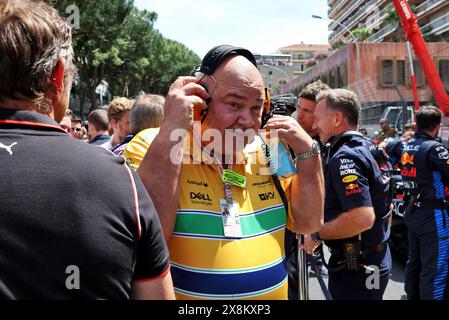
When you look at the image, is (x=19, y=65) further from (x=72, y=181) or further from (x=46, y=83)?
(x=72, y=181)

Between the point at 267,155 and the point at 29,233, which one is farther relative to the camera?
the point at 267,155

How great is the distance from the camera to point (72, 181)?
1.11 metres

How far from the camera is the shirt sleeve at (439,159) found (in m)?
4.48

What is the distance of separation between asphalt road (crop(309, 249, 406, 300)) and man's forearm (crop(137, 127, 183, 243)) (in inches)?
147

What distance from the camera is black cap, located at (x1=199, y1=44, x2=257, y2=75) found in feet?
6.02

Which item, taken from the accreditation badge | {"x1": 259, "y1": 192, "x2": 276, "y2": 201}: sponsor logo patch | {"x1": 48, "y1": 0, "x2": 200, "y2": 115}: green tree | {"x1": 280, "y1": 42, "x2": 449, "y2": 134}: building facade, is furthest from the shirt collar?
{"x1": 280, "y1": 42, "x2": 449, "y2": 134}: building facade

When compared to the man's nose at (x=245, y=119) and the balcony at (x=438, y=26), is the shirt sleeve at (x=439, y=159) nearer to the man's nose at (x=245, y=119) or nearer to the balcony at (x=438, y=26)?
the man's nose at (x=245, y=119)

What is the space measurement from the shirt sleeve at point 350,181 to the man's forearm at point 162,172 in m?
1.62

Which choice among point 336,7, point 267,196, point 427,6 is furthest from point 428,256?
point 336,7

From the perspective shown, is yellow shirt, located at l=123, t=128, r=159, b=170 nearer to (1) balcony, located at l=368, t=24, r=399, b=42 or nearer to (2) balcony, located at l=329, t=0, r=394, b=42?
(1) balcony, located at l=368, t=24, r=399, b=42

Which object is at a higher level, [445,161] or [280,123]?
[280,123]

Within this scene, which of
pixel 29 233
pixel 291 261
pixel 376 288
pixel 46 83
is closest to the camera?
pixel 29 233

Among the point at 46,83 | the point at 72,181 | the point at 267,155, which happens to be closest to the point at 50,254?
the point at 72,181
